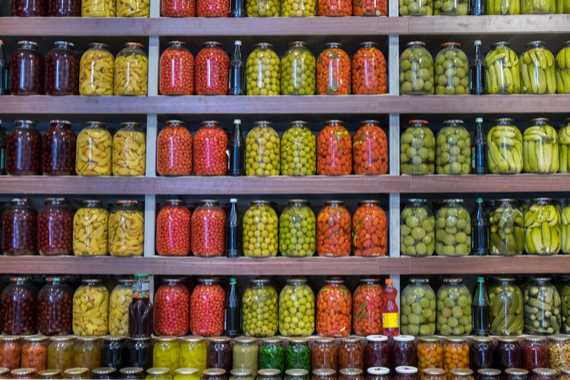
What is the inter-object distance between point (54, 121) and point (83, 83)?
206 mm

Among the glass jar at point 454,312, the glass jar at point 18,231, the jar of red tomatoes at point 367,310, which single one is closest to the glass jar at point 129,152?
the glass jar at point 18,231

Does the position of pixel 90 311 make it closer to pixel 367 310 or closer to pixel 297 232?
pixel 297 232

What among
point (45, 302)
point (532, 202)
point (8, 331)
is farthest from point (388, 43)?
point (8, 331)

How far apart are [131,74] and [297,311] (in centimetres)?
119

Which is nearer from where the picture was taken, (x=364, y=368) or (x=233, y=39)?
(x=364, y=368)

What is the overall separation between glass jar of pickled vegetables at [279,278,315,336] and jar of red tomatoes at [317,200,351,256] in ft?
0.58

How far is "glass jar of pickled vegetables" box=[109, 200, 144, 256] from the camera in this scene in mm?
2691

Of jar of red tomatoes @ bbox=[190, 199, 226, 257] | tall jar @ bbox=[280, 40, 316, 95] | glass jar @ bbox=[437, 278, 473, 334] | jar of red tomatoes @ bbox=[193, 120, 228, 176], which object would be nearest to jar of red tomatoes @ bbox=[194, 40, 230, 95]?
jar of red tomatoes @ bbox=[193, 120, 228, 176]

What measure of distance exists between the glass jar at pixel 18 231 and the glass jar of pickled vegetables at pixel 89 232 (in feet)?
0.59

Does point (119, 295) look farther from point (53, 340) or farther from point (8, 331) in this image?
point (8, 331)

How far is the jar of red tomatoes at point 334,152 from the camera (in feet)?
8.86

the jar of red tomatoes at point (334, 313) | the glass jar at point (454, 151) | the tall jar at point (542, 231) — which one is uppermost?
the glass jar at point (454, 151)

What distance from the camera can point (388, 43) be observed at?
9.11 ft

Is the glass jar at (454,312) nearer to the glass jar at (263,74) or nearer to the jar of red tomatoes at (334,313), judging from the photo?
the jar of red tomatoes at (334,313)
